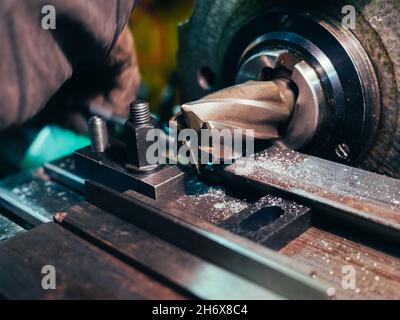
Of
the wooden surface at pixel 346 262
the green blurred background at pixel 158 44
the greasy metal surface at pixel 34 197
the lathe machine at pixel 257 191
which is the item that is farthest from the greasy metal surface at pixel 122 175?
the green blurred background at pixel 158 44

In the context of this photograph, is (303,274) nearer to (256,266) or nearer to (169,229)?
(256,266)

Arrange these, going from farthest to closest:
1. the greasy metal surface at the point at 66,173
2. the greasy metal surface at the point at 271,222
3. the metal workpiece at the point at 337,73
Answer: the greasy metal surface at the point at 66,173 → the metal workpiece at the point at 337,73 → the greasy metal surface at the point at 271,222

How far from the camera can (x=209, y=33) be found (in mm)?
1186

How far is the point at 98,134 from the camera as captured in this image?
0.95 m

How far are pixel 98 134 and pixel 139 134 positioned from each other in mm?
147

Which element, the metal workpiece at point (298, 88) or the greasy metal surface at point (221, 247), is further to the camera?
the metal workpiece at point (298, 88)

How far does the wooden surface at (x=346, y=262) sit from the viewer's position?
25.7 inches

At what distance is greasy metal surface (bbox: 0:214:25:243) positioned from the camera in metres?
0.91

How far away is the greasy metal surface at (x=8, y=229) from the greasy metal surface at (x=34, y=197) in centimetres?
3

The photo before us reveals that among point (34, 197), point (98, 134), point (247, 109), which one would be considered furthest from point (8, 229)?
point (247, 109)

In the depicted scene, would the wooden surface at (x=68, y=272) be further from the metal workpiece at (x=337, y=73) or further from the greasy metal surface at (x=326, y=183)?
the metal workpiece at (x=337, y=73)

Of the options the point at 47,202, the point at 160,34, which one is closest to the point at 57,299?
the point at 47,202

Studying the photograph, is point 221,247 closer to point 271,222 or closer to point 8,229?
point 271,222

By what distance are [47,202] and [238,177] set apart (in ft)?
1.45
